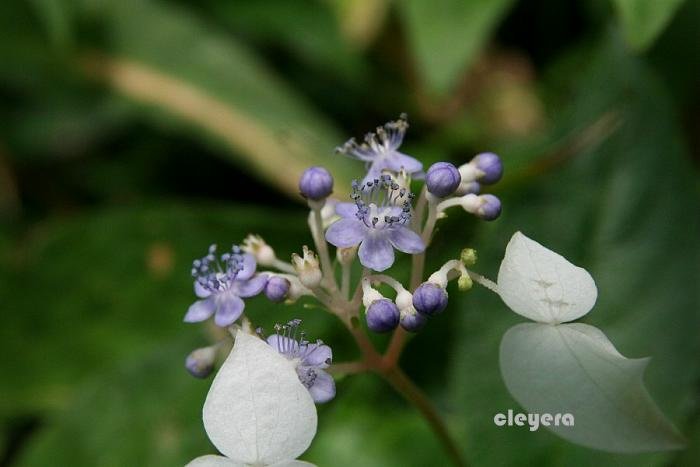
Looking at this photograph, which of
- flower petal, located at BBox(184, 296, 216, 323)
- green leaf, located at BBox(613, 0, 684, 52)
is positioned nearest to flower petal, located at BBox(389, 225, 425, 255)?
flower petal, located at BBox(184, 296, 216, 323)

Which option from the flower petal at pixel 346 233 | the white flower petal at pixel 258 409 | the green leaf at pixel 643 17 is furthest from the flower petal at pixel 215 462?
the green leaf at pixel 643 17

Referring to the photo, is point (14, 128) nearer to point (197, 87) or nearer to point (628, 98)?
point (197, 87)

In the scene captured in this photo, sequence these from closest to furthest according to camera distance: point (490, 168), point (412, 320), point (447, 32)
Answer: point (412, 320)
point (490, 168)
point (447, 32)

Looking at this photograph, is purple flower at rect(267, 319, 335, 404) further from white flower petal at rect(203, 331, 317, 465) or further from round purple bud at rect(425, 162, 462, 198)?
round purple bud at rect(425, 162, 462, 198)

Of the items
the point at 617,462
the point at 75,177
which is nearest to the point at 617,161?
the point at 617,462

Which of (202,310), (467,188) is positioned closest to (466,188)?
(467,188)

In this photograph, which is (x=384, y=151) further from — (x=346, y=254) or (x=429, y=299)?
(x=429, y=299)
